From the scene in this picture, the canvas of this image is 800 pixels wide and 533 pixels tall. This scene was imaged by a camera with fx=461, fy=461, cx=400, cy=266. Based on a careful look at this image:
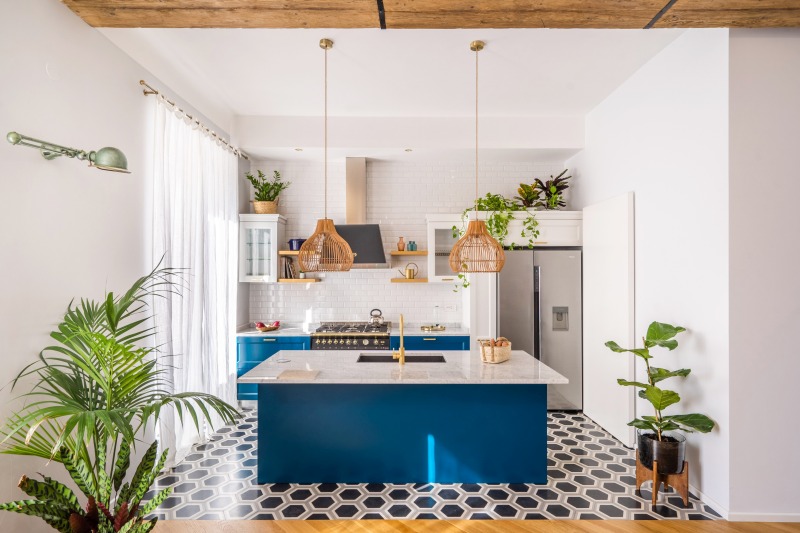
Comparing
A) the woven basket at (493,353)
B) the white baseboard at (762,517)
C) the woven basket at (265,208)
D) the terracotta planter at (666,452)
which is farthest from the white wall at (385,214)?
the white baseboard at (762,517)

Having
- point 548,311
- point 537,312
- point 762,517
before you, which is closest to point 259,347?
point 537,312

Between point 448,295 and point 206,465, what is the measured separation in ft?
10.7

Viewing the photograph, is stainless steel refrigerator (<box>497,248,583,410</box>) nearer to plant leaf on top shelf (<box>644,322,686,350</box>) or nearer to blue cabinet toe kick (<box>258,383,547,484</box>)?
blue cabinet toe kick (<box>258,383,547,484</box>)

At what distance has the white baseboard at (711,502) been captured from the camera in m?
2.87

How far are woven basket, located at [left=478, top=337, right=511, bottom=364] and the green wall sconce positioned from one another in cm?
266

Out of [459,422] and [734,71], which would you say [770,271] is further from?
[459,422]

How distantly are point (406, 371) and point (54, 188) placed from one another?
240cm

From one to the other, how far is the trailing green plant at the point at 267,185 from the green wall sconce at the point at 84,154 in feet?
9.75

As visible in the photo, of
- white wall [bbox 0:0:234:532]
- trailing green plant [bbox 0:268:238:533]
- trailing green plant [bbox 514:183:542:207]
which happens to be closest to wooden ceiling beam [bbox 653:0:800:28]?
trailing green plant [bbox 514:183:542:207]

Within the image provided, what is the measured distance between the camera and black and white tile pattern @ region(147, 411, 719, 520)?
9.78 ft

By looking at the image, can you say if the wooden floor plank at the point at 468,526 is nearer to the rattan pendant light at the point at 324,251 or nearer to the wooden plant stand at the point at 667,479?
the wooden plant stand at the point at 667,479

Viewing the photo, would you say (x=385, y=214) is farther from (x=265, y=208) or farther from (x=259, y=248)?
(x=259, y=248)

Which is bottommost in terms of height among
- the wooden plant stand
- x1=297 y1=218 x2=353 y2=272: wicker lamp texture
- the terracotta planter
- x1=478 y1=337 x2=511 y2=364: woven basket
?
the wooden plant stand

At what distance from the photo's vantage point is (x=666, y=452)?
3.04m
